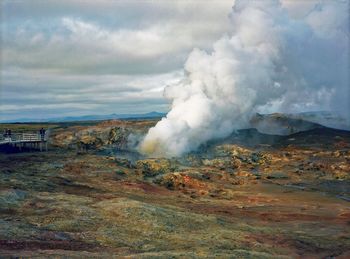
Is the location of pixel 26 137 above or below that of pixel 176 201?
above

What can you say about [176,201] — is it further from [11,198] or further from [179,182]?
[11,198]

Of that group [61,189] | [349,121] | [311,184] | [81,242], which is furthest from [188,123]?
[81,242]

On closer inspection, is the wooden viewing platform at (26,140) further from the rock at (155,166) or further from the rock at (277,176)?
the rock at (277,176)

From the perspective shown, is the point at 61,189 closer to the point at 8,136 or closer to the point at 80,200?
the point at 80,200

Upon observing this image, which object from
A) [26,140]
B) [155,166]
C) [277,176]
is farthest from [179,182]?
[26,140]

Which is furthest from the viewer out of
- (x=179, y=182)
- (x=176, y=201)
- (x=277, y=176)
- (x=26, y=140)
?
(x=26, y=140)

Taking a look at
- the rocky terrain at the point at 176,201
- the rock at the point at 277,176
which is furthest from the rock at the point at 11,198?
the rock at the point at 277,176

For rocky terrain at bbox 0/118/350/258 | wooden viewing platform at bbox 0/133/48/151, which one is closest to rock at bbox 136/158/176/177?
rocky terrain at bbox 0/118/350/258
